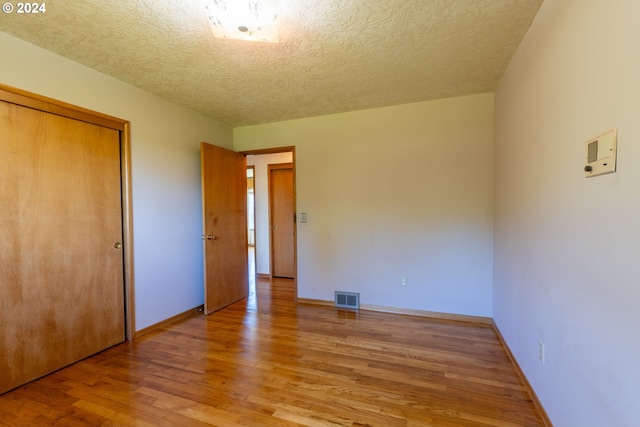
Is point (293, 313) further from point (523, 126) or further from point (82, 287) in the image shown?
point (523, 126)

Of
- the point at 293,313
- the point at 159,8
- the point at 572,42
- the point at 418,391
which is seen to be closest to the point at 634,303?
the point at 572,42

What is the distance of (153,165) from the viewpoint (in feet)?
9.69

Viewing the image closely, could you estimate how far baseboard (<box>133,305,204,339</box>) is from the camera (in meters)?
2.81

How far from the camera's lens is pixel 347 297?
141 inches

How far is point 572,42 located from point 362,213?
2.41 m

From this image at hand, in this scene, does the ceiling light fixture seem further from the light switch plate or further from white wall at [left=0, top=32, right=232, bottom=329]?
the light switch plate

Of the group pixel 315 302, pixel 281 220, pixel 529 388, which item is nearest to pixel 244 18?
pixel 529 388

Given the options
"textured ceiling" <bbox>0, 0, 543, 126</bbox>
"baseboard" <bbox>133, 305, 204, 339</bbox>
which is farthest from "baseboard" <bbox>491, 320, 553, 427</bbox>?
"baseboard" <bbox>133, 305, 204, 339</bbox>

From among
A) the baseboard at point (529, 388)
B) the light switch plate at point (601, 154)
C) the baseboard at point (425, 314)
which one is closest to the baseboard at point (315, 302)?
the baseboard at point (425, 314)

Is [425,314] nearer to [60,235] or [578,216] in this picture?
[578,216]

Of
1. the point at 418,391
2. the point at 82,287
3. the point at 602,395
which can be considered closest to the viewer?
the point at 602,395

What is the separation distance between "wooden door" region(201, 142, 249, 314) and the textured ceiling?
0.86m

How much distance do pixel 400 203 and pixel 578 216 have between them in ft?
6.77

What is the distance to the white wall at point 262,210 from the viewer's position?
17.2ft
